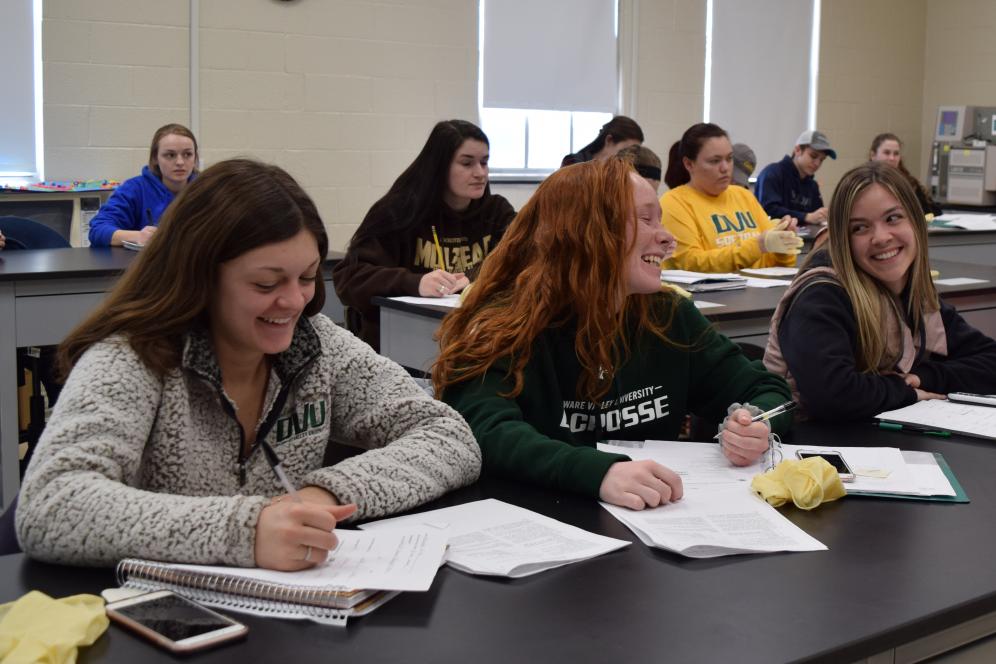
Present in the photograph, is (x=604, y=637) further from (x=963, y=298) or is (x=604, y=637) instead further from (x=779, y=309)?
(x=963, y=298)

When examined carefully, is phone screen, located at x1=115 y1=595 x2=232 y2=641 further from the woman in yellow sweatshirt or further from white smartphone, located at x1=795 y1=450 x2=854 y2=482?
the woman in yellow sweatshirt

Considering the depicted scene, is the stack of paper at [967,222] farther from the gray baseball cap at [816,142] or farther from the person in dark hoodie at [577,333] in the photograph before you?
the person in dark hoodie at [577,333]

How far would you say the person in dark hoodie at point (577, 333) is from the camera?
5.43ft

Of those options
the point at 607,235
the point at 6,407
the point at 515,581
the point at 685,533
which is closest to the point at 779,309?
the point at 607,235

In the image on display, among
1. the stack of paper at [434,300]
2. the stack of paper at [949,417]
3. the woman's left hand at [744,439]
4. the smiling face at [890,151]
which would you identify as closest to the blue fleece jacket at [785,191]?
the smiling face at [890,151]

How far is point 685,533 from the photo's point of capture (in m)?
1.29

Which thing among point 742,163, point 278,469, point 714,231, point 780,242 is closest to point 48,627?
point 278,469

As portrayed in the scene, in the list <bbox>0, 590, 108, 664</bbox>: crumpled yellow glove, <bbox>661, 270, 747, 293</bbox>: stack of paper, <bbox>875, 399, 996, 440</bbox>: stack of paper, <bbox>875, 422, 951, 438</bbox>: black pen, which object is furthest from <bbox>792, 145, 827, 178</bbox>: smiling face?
<bbox>0, 590, 108, 664</bbox>: crumpled yellow glove

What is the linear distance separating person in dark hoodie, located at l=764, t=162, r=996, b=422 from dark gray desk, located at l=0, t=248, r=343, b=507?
214 centimetres

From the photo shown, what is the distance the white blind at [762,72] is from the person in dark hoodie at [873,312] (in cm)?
506

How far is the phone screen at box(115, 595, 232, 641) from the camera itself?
0.98 meters

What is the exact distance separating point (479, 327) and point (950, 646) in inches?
32.7

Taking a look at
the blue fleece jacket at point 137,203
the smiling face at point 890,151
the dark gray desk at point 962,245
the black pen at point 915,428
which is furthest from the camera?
the smiling face at point 890,151

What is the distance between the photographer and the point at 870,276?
220 cm
